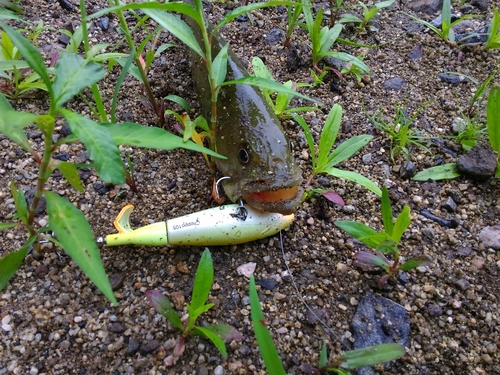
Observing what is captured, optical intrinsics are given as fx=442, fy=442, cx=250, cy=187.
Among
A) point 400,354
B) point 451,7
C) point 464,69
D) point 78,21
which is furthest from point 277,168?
point 451,7

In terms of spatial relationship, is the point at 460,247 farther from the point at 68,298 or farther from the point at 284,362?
the point at 68,298

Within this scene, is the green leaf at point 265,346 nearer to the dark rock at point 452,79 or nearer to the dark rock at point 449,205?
the dark rock at point 449,205

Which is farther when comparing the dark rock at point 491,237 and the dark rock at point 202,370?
the dark rock at point 491,237

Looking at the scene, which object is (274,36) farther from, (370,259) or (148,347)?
(148,347)

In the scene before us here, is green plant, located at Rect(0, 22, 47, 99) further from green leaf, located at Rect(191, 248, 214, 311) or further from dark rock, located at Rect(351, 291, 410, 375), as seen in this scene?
dark rock, located at Rect(351, 291, 410, 375)

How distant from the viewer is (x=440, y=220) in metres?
2.74

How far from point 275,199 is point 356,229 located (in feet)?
1.50

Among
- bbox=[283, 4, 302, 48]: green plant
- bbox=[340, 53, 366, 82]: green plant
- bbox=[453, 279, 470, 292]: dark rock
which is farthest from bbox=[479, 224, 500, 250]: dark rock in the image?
bbox=[283, 4, 302, 48]: green plant

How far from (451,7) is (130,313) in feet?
13.2

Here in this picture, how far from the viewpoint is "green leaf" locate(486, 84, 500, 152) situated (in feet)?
9.41

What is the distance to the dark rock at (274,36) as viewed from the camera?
3930 millimetres

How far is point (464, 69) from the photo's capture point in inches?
147

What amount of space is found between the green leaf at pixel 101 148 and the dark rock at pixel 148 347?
96cm

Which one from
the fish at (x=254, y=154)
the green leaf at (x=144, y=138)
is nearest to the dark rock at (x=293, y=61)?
the fish at (x=254, y=154)
